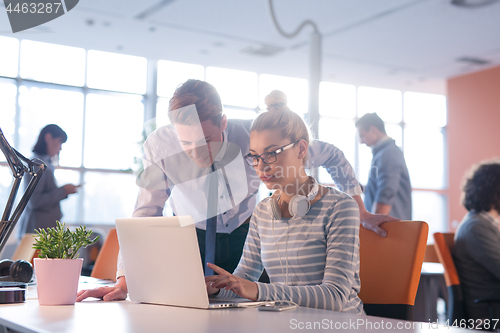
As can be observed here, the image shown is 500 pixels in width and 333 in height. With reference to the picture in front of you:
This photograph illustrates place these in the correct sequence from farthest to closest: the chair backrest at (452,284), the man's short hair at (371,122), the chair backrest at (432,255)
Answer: the man's short hair at (371,122) → the chair backrest at (432,255) → the chair backrest at (452,284)

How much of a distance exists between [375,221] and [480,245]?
112 cm

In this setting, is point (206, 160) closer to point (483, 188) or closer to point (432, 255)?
point (483, 188)

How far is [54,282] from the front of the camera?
1.12 metres

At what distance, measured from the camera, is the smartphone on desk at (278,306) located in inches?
40.4

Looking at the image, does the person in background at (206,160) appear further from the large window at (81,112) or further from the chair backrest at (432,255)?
the large window at (81,112)

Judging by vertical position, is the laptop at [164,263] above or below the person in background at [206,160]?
below

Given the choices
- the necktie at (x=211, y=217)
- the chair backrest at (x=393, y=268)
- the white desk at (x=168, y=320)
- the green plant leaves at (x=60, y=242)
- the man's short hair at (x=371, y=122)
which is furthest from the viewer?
the man's short hair at (x=371, y=122)

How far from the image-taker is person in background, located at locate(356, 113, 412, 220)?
3505 millimetres

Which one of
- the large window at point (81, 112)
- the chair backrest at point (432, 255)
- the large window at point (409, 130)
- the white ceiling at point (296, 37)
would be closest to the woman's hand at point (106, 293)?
the chair backrest at point (432, 255)

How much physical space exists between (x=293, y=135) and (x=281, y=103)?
0.54ft

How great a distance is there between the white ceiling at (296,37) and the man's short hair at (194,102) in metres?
3.46

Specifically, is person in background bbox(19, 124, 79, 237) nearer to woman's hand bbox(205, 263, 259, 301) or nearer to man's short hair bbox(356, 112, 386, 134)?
man's short hair bbox(356, 112, 386, 134)

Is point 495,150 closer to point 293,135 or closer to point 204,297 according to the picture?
point 293,135

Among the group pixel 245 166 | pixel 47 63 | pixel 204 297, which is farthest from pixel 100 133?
pixel 204 297
